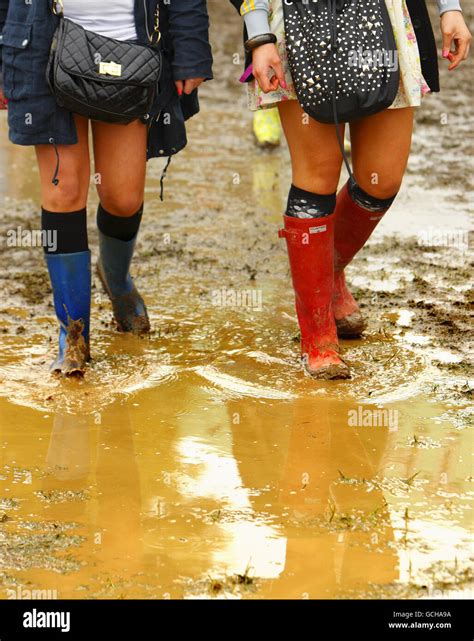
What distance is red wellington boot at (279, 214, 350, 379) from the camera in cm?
401

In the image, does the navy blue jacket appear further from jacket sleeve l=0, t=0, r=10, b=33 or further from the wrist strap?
the wrist strap

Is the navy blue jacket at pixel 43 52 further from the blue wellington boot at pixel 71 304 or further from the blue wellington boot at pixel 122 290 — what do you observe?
the blue wellington boot at pixel 122 290

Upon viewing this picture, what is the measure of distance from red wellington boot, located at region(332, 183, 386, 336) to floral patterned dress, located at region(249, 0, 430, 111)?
1.73ft

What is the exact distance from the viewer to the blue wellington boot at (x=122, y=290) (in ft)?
14.6

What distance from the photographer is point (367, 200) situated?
4.19 meters

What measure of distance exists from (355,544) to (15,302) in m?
2.52

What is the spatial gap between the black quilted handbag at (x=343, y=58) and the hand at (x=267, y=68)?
0.06m

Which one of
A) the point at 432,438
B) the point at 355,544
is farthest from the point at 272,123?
the point at 355,544

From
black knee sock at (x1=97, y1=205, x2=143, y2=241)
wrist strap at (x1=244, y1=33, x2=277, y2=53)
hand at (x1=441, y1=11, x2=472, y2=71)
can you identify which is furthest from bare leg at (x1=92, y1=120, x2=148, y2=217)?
hand at (x1=441, y1=11, x2=472, y2=71)

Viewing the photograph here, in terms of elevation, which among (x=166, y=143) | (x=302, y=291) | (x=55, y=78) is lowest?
(x=302, y=291)

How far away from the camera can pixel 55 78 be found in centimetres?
373

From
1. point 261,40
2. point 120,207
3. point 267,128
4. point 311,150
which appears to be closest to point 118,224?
point 120,207
